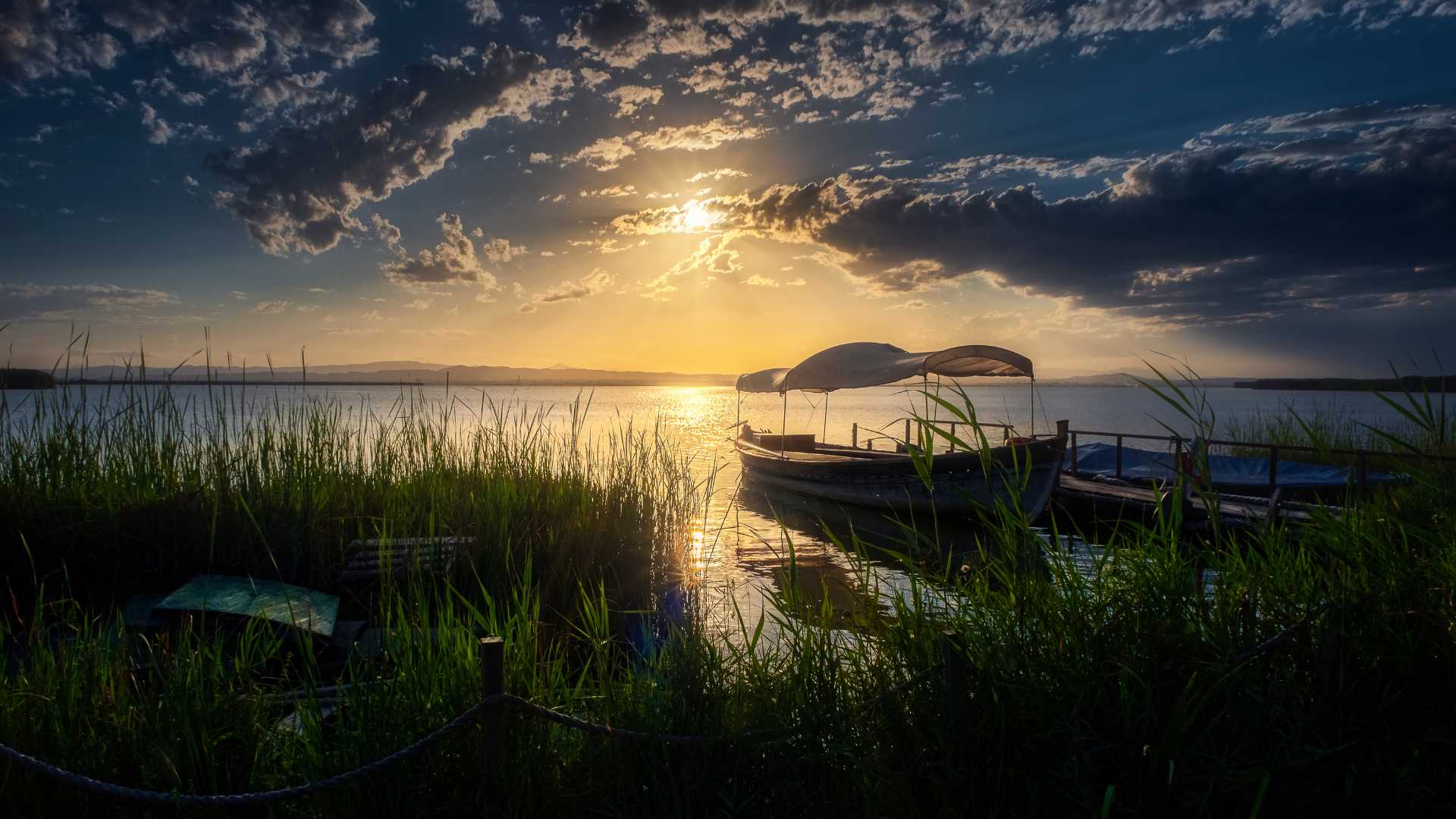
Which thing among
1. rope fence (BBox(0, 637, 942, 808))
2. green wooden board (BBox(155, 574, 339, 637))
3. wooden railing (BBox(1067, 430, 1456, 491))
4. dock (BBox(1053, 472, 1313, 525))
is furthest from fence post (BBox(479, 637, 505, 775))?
dock (BBox(1053, 472, 1313, 525))

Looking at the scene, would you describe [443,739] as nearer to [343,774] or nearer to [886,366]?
[343,774]

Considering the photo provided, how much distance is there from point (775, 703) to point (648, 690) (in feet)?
1.57

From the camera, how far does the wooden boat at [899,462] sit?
12.3m

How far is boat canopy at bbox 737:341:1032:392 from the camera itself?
Answer: 12.8 metres

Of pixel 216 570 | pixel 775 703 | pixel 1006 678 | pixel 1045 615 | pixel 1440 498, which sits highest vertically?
pixel 1440 498

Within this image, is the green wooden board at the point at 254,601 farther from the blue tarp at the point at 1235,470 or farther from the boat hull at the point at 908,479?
the blue tarp at the point at 1235,470

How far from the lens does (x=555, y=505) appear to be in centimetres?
739

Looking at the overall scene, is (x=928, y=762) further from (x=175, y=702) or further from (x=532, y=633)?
(x=175, y=702)

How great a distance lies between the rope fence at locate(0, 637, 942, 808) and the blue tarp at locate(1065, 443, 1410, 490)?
9.00 meters

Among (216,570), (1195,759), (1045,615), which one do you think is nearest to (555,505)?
(216,570)

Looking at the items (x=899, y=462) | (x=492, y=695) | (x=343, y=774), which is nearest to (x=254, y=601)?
(x=343, y=774)

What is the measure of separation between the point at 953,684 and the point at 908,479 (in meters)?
11.4

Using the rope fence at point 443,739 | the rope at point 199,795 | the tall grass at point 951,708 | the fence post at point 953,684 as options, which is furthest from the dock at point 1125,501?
the rope at point 199,795

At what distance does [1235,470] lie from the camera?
13.1 meters
